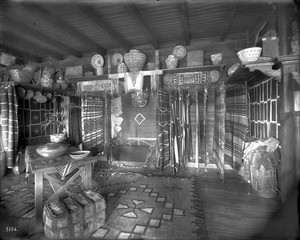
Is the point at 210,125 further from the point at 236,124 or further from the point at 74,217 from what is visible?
the point at 74,217

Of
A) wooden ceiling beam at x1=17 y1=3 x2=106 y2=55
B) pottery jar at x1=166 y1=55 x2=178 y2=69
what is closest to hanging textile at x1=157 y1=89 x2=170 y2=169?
pottery jar at x1=166 y1=55 x2=178 y2=69

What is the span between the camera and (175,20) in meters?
3.95

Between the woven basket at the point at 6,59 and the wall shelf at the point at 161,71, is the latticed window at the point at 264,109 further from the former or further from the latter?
the woven basket at the point at 6,59

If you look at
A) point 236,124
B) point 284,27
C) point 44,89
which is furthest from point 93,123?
point 284,27

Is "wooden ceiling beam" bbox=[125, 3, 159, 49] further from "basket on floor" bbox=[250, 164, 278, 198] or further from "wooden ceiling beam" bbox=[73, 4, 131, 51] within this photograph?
"basket on floor" bbox=[250, 164, 278, 198]

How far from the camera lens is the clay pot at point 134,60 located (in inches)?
196

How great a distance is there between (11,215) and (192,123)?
15.7 ft

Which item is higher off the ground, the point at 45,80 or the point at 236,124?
the point at 45,80

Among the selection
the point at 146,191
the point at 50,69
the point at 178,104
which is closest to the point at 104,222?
the point at 146,191

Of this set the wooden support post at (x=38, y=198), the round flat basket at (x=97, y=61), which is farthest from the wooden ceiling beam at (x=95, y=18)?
the wooden support post at (x=38, y=198)

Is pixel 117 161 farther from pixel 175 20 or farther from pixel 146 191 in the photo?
pixel 175 20

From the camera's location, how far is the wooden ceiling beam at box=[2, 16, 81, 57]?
3836 millimetres

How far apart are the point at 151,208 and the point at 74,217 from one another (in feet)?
4.37

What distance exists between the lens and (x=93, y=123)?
538 centimetres
